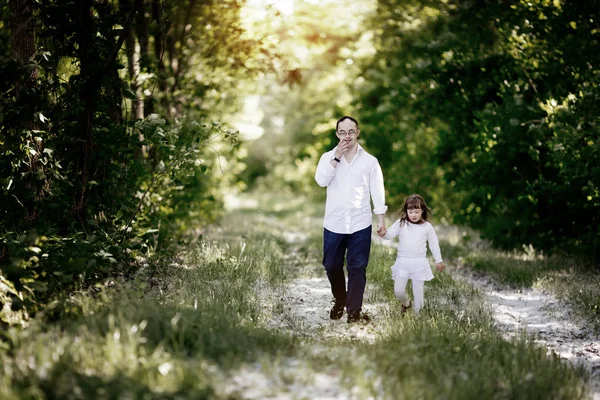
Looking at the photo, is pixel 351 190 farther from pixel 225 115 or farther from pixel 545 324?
pixel 225 115

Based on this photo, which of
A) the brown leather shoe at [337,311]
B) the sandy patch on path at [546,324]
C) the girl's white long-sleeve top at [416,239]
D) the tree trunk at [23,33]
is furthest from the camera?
the brown leather shoe at [337,311]

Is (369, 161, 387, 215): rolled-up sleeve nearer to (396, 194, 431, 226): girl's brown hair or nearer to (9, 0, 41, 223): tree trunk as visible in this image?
(396, 194, 431, 226): girl's brown hair

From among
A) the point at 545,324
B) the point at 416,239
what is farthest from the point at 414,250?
the point at 545,324

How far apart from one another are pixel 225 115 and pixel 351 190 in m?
10.1

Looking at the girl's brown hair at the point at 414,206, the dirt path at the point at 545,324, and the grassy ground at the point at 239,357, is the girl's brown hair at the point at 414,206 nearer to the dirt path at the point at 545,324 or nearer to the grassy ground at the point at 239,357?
the grassy ground at the point at 239,357

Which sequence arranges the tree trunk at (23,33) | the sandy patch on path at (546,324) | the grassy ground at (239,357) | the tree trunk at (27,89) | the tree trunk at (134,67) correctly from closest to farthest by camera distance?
1. the grassy ground at (239,357)
2. the sandy patch on path at (546,324)
3. the tree trunk at (27,89)
4. the tree trunk at (23,33)
5. the tree trunk at (134,67)

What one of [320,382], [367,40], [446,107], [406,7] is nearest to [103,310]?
[320,382]

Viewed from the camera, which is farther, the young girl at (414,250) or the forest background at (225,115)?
the young girl at (414,250)

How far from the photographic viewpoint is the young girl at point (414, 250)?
650 centimetres

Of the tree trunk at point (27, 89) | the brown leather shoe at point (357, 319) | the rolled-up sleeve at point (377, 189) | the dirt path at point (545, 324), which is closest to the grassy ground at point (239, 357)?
the brown leather shoe at point (357, 319)

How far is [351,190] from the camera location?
20.9ft

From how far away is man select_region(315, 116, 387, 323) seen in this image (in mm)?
6355

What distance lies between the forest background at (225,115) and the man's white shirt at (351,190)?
1.59 meters

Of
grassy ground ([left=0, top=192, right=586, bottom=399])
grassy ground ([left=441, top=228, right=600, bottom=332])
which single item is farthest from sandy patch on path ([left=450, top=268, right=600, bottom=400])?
grassy ground ([left=0, top=192, right=586, bottom=399])
